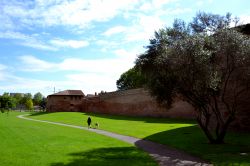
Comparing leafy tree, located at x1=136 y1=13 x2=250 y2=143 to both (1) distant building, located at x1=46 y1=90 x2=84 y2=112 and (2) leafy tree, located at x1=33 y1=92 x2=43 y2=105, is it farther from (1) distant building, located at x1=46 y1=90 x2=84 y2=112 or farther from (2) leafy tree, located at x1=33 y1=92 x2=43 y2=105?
(2) leafy tree, located at x1=33 y1=92 x2=43 y2=105

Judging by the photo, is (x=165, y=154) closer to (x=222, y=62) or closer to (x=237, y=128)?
(x=222, y=62)

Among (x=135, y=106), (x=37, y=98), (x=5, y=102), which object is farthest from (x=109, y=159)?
(x=37, y=98)

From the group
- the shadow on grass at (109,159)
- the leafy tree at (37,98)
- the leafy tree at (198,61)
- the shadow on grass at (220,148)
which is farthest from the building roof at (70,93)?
the shadow on grass at (109,159)

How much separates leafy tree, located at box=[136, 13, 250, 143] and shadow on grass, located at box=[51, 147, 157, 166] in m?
4.56

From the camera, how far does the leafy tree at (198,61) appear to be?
19.6m

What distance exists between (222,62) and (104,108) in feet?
173

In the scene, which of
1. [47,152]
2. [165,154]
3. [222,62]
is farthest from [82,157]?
[222,62]

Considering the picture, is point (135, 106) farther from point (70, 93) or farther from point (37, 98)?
point (37, 98)

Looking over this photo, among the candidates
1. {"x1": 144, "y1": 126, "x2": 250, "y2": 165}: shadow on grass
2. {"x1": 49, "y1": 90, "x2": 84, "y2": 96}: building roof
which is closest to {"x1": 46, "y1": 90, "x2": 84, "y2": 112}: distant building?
{"x1": 49, "y1": 90, "x2": 84, "y2": 96}: building roof

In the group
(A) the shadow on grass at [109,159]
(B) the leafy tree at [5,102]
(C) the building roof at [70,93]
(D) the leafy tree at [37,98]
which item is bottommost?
(A) the shadow on grass at [109,159]

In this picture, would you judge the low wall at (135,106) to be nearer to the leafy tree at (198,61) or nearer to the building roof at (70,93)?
the building roof at (70,93)

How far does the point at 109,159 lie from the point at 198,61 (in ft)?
22.0

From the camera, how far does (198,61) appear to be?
19422 millimetres

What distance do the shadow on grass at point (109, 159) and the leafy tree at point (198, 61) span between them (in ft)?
15.0
